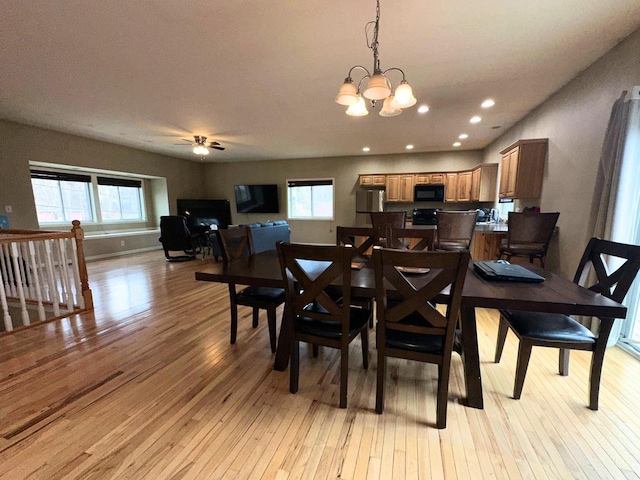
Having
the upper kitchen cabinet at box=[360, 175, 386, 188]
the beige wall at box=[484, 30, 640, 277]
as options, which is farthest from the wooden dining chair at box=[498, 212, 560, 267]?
the upper kitchen cabinet at box=[360, 175, 386, 188]

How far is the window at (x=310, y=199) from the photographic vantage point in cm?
781

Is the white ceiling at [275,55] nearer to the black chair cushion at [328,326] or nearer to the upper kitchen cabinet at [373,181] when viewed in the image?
the black chair cushion at [328,326]

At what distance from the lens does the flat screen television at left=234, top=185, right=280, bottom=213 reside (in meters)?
8.09

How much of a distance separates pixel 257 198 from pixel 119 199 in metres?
3.64

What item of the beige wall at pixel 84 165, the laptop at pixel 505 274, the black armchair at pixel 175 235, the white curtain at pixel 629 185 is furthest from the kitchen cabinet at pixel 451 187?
the beige wall at pixel 84 165

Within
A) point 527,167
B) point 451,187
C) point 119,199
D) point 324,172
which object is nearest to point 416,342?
point 527,167

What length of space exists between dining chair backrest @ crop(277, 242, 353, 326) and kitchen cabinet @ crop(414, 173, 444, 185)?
5937 mm

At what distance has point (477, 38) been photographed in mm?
2180

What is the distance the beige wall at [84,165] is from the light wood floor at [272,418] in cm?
379

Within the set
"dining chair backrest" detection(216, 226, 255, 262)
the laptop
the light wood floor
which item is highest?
"dining chair backrest" detection(216, 226, 255, 262)

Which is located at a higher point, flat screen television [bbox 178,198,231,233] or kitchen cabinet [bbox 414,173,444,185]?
kitchen cabinet [bbox 414,173,444,185]

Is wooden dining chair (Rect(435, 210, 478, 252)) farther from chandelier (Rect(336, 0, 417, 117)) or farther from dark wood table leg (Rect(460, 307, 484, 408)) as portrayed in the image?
dark wood table leg (Rect(460, 307, 484, 408))

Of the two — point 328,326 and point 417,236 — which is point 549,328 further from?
point 328,326

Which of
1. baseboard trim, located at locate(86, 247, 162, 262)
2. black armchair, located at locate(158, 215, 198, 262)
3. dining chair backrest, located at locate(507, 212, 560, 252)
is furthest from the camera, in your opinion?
baseboard trim, located at locate(86, 247, 162, 262)
